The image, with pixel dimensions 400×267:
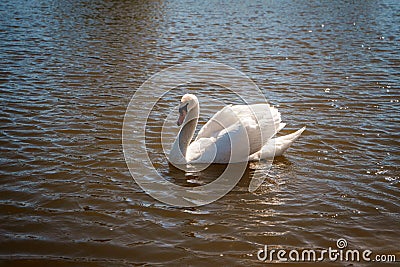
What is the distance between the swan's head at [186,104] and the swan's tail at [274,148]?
1.13m

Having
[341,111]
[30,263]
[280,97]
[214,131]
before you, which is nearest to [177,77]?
[280,97]

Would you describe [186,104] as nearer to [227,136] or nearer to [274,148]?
[227,136]

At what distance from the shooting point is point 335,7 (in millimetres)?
25078

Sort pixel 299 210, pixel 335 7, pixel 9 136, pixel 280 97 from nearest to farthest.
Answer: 1. pixel 299 210
2. pixel 9 136
3. pixel 280 97
4. pixel 335 7

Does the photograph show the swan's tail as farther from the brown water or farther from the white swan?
the brown water

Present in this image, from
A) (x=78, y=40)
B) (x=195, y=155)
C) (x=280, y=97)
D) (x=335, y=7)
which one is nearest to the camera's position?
(x=195, y=155)

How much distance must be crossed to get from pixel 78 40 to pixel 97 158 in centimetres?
908

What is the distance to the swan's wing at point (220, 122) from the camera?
24.5ft

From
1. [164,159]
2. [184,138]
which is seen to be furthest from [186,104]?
[164,159]

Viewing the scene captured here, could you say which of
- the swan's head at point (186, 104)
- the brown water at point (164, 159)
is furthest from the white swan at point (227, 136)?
the brown water at point (164, 159)

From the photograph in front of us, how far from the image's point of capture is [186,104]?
7.36 metres

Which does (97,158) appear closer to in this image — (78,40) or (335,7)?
(78,40)

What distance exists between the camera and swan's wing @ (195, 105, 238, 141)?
24.5 ft

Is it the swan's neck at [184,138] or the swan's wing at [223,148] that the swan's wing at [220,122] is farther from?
the swan's neck at [184,138]
